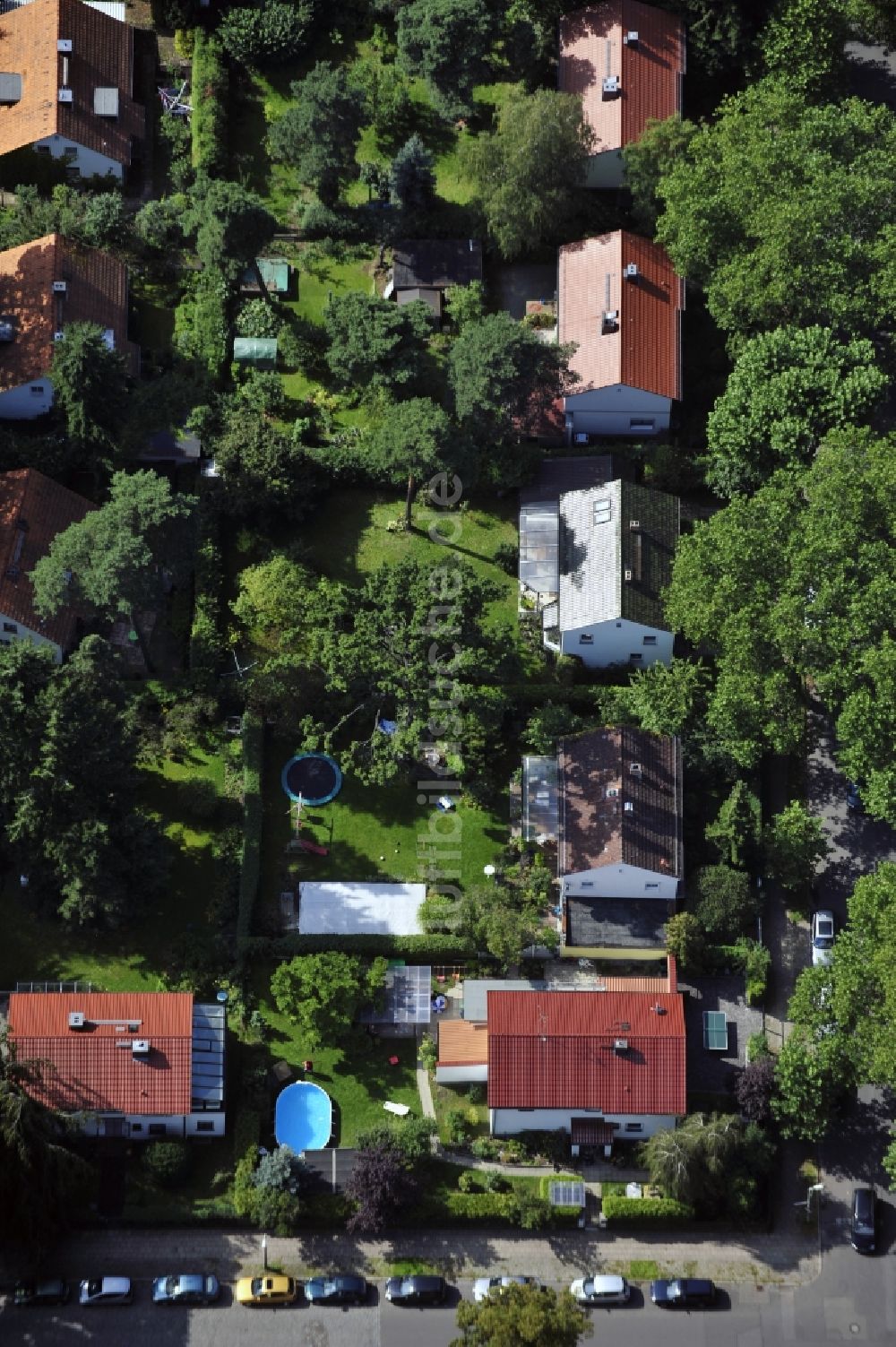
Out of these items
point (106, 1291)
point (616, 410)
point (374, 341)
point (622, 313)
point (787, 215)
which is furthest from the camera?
point (616, 410)

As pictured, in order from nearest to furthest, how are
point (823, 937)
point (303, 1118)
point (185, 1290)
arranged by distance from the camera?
point (185, 1290) < point (303, 1118) < point (823, 937)

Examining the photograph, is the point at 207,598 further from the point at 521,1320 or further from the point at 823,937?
the point at 521,1320

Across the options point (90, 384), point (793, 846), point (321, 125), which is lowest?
point (793, 846)

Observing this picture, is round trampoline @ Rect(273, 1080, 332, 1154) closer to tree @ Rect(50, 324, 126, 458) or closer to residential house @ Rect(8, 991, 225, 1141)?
residential house @ Rect(8, 991, 225, 1141)

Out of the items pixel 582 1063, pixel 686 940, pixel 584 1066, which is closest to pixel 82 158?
pixel 686 940

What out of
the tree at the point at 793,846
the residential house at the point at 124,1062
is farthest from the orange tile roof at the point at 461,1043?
the tree at the point at 793,846

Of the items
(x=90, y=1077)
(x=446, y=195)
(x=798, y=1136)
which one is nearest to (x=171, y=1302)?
(x=90, y=1077)

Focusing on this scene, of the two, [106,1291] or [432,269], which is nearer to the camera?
[106,1291]

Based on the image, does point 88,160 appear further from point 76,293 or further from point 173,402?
point 173,402

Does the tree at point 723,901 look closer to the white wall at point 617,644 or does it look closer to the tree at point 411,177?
→ the white wall at point 617,644
